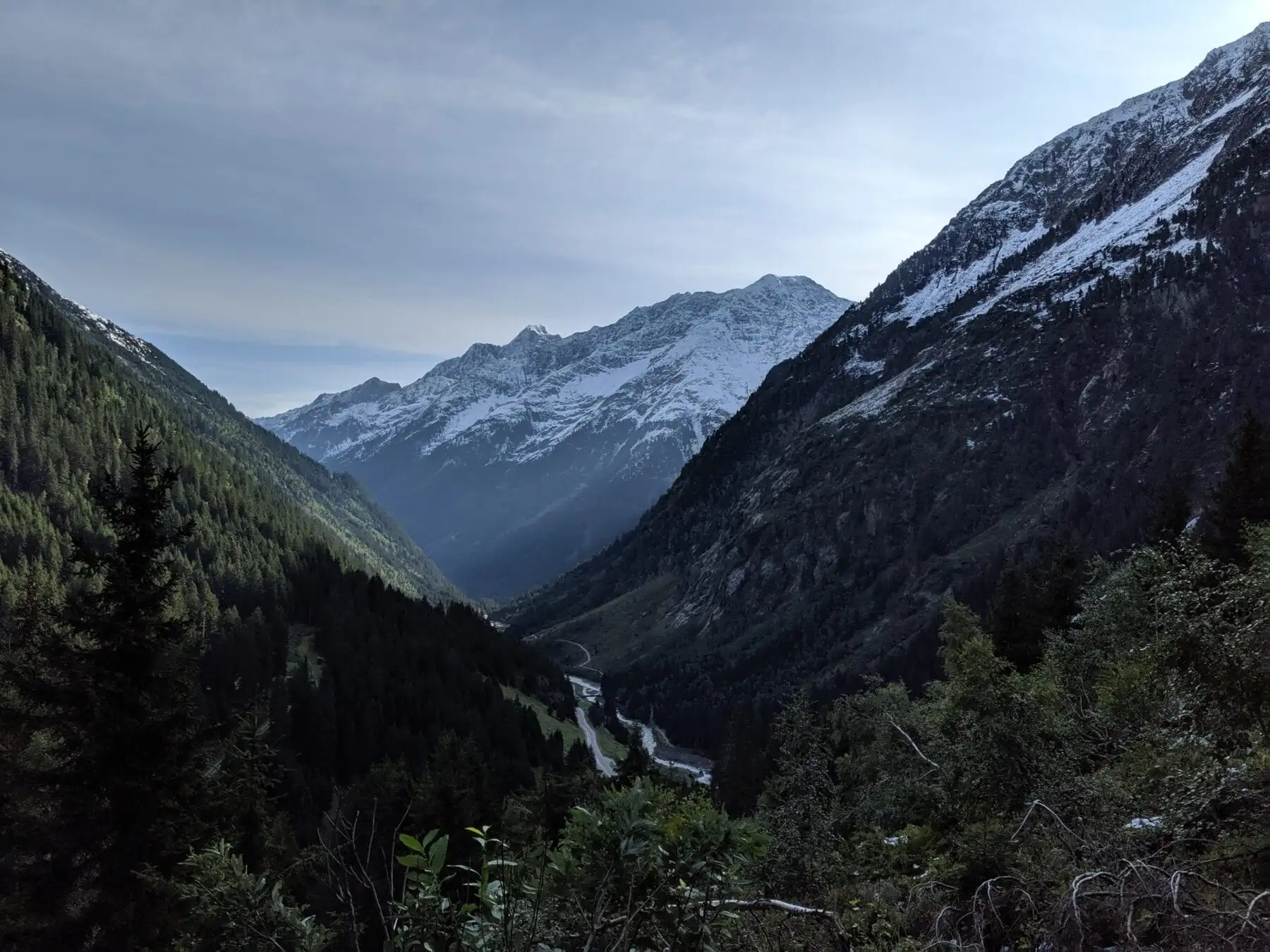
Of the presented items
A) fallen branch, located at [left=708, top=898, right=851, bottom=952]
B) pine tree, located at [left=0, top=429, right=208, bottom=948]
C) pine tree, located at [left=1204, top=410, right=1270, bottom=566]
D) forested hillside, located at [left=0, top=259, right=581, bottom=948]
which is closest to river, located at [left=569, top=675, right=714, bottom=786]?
forested hillside, located at [left=0, top=259, right=581, bottom=948]

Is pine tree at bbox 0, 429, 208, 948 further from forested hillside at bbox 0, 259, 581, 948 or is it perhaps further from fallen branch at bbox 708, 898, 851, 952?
fallen branch at bbox 708, 898, 851, 952

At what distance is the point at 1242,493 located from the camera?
3525 centimetres

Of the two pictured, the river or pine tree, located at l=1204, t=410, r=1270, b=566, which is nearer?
pine tree, located at l=1204, t=410, r=1270, b=566

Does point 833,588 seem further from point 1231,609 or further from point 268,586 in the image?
point 1231,609

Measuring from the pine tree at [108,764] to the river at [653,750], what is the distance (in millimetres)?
91336

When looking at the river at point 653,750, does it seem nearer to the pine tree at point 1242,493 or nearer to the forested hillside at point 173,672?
the forested hillside at point 173,672

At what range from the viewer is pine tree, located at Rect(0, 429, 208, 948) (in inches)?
588

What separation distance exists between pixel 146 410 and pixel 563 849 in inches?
8353

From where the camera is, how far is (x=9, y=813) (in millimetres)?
16156

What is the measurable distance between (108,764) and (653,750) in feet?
447

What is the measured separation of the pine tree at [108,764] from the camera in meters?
14.9

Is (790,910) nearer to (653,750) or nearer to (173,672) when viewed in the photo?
(173,672)

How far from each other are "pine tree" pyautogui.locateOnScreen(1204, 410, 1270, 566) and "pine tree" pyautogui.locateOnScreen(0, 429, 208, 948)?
4044cm

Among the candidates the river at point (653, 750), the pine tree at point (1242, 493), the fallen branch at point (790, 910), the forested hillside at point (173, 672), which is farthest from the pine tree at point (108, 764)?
the river at point (653, 750)
